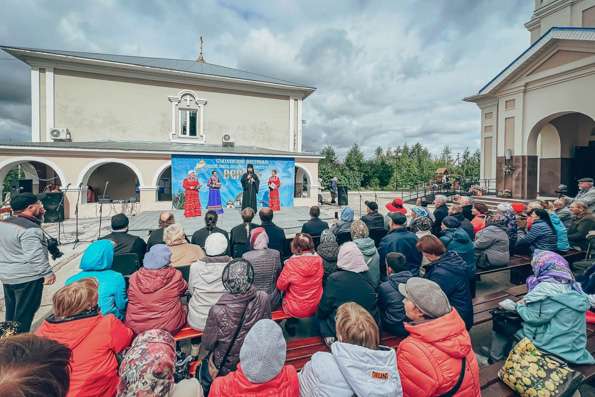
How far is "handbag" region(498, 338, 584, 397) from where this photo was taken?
1.88 metres

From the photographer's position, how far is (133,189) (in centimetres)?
1786

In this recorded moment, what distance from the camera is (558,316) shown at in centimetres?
223

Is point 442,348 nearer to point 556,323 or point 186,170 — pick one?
point 556,323

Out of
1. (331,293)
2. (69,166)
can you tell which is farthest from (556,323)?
(69,166)

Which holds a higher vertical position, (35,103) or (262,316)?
(35,103)

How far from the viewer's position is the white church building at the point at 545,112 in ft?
39.6

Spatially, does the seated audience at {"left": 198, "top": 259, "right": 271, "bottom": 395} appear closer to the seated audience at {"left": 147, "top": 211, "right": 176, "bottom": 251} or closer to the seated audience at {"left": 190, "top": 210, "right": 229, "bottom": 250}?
the seated audience at {"left": 190, "top": 210, "right": 229, "bottom": 250}

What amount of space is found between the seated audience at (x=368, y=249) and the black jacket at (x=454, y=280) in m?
0.75

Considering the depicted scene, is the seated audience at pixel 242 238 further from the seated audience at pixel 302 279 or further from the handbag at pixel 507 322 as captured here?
the handbag at pixel 507 322

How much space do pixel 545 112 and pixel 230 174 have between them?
50.5 feet

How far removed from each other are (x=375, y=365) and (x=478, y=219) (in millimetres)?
5789

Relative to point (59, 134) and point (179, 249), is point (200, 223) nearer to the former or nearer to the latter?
point (179, 249)

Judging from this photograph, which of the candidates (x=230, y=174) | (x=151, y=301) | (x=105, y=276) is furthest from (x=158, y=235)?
(x=230, y=174)

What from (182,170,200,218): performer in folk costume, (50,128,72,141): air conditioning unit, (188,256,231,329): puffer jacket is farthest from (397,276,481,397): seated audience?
(50,128,72,141): air conditioning unit
